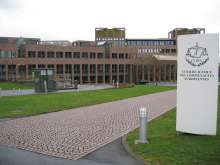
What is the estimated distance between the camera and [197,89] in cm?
1119

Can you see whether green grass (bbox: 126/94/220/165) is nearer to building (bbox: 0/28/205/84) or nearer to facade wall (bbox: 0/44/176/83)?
facade wall (bbox: 0/44/176/83)

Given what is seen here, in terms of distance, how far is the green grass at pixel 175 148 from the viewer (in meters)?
8.27

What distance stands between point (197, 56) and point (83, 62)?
72415 millimetres

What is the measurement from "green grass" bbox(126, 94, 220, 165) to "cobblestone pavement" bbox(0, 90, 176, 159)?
1.23 meters

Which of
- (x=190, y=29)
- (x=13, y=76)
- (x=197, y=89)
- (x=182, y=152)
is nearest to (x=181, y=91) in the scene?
(x=197, y=89)

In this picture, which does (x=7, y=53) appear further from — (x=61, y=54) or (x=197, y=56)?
(x=197, y=56)

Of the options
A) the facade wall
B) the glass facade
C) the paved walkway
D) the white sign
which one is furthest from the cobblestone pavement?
the glass facade

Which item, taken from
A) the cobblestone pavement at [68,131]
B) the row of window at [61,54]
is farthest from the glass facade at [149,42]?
the cobblestone pavement at [68,131]

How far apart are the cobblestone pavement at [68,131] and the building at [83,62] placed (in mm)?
57355

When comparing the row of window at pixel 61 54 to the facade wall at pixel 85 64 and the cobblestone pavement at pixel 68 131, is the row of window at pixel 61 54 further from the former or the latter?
the cobblestone pavement at pixel 68 131

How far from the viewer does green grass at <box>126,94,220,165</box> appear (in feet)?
27.1

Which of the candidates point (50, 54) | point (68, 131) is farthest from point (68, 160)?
point (50, 54)

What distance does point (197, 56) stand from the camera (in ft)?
36.6

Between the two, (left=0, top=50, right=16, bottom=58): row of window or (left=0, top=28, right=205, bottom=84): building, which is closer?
(left=0, top=50, right=16, bottom=58): row of window
